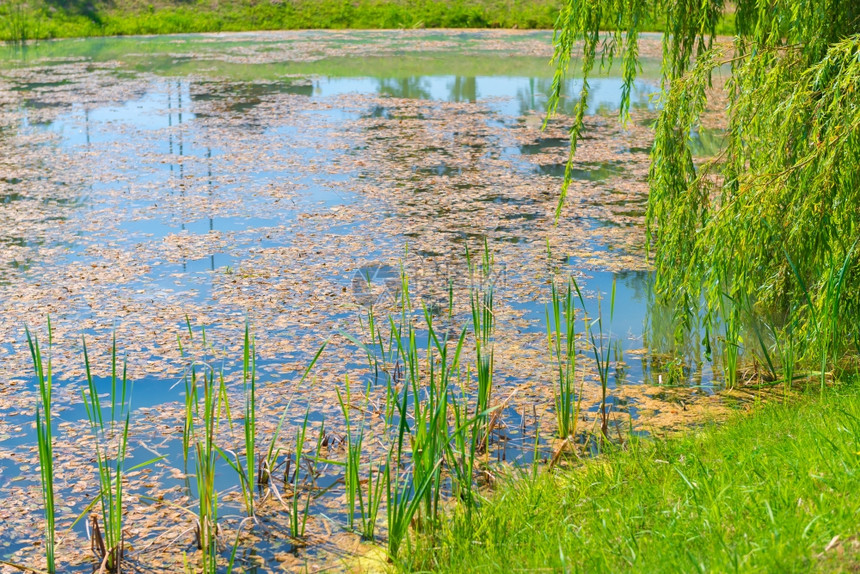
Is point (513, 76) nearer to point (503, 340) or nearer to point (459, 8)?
point (459, 8)

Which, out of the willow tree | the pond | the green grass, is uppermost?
the green grass

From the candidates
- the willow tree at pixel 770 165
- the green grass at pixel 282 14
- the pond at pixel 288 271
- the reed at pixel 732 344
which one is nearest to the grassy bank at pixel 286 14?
the green grass at pixel 282 14

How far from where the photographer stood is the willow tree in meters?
2.98

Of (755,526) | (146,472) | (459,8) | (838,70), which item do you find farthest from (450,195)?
(459,8)

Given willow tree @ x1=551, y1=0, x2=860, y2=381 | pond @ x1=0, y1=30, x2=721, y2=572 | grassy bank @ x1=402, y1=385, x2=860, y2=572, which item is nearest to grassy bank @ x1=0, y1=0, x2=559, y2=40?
pond @ x1=0, y1=30, x2=721, y2=572

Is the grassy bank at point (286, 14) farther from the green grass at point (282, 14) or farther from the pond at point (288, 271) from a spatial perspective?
the pond at point (288, 271)

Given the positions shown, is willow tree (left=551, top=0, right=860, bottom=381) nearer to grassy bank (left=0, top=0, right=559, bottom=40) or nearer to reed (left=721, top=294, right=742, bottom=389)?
reed (left=721, top=294, right=742, bottom=389)

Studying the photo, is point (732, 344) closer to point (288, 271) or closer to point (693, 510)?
point (693, 510)

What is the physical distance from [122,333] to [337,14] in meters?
17.5

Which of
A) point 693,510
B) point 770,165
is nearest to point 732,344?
point 770,165

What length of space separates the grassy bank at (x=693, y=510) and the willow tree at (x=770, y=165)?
0.49 metres

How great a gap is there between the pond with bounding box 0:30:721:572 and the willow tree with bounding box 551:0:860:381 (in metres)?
0.45

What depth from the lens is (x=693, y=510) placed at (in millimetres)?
2051

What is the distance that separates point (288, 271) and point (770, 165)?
7.97ft
